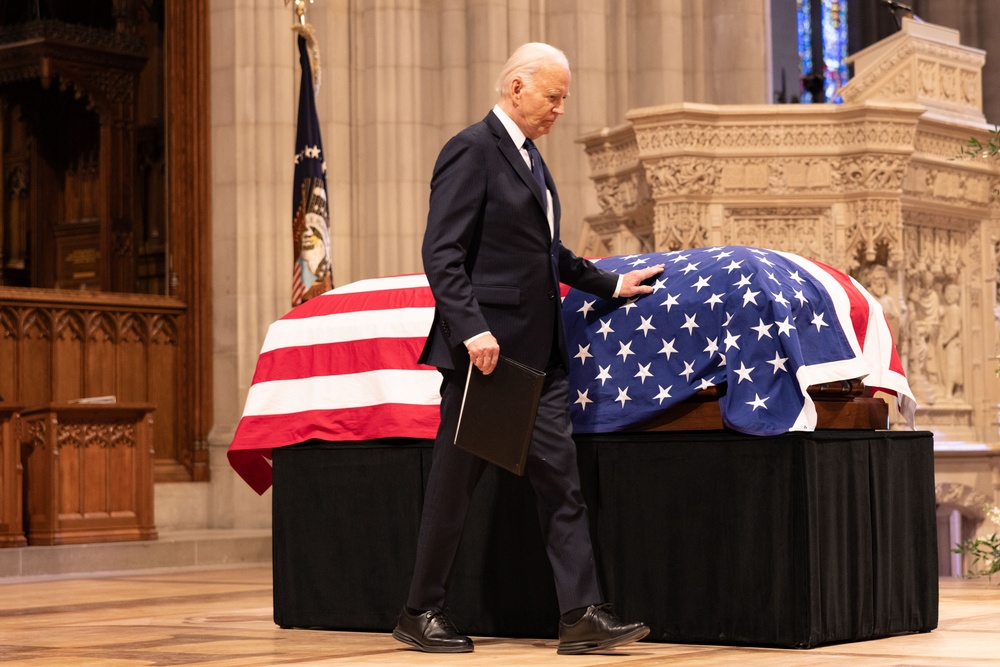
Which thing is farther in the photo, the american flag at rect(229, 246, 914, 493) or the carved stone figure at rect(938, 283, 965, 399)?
the carved stone figure at rect(938, 283, 965, 399)

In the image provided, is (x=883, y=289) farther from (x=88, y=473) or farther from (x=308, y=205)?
(x=88, y=473)

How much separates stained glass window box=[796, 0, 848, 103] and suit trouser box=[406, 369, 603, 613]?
18437 mm

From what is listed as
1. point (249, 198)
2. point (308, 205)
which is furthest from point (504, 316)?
point (249, 198)

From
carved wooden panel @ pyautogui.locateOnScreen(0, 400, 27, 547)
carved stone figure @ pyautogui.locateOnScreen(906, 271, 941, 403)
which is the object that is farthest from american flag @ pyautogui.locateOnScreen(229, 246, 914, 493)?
carved stone figure @ pyautogui.locateOnScreen(906, 271, 941, 403)

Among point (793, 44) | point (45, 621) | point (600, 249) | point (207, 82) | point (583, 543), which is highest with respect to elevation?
point (793, 44)

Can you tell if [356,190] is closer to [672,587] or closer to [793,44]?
[672,587]

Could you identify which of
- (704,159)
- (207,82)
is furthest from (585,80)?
(704,159)

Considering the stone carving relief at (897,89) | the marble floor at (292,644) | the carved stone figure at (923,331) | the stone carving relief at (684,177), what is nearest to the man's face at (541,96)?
the marble floor at (292,644)

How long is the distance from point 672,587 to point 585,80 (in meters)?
10.2

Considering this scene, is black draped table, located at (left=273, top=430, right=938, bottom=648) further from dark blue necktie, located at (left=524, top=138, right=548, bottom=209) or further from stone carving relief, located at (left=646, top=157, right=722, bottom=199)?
stone carving relief, located at (left=646, top=157, right=722, bottom=199)

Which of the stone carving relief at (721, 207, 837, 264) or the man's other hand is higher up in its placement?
the stone carving relief at (721, 207, 837, 264)

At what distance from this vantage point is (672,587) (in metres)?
4.84

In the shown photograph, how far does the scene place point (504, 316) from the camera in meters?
4.69

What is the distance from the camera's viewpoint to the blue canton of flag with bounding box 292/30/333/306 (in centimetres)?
1125
